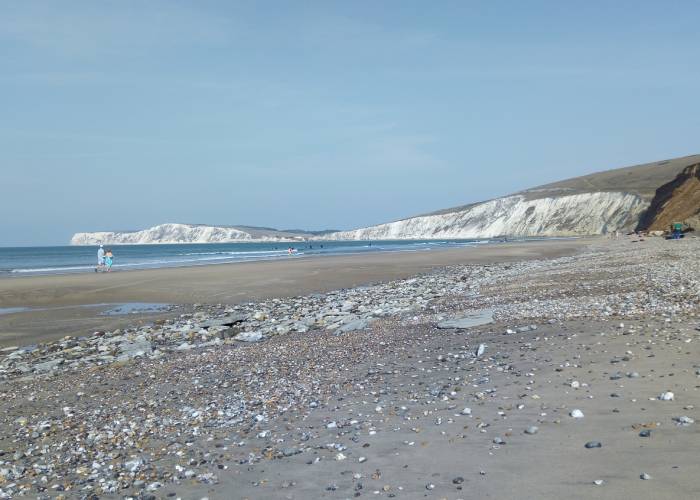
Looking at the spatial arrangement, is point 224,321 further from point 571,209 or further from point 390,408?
point 571,209

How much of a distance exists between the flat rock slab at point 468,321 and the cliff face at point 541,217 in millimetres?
101104

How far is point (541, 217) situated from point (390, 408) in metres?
137

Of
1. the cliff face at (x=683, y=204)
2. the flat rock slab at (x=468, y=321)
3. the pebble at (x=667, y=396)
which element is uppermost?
the cliff face at (x=683, y=204)

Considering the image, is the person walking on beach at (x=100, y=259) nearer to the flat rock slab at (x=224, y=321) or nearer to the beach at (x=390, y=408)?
the flat rock slab at (x=224, y=321)

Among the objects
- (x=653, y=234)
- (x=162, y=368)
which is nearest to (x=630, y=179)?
(x=653, y=234)

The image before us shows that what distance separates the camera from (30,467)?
20.4 ft

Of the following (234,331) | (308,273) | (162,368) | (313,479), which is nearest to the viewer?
(313,479)

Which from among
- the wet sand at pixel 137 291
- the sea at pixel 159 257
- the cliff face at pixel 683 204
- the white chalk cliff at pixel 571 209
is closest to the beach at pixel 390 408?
the wet sand at pixel 137 291

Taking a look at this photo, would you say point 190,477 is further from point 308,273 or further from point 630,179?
point 630,179

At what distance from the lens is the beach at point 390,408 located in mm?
4777

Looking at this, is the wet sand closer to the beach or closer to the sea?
the beach

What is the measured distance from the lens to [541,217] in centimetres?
13625

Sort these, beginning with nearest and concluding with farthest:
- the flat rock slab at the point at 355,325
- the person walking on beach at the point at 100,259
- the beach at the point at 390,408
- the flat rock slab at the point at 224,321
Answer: the beach at the point at 390,408
the flat rock slab at the point at 355,325
the flat rock slab at the point at 224,321
the person walking on beach at the point at 100,259

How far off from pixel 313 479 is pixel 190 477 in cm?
127
